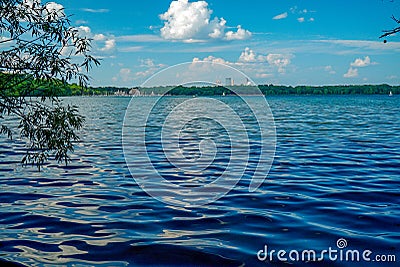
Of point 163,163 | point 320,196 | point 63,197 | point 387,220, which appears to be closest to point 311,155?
point 163,163

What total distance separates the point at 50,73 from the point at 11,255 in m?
4.34

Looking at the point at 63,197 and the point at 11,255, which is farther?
the point at 63,197

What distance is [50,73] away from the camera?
443 inches

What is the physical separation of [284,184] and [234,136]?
19620 millimetres

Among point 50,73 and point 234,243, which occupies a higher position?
point 50,73

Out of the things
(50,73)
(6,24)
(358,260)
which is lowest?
(358,260)

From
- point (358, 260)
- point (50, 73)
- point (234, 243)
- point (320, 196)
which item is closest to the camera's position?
point (358, 260)

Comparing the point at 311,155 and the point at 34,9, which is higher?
the point at 34,9

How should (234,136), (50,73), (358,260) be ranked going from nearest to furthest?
(358,260)
(50,73)
(234,136)

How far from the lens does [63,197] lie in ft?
49.1

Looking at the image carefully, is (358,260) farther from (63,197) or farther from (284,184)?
(63,197)

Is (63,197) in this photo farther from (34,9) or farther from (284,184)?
(284,184)

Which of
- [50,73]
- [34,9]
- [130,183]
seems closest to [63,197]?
[130,183]

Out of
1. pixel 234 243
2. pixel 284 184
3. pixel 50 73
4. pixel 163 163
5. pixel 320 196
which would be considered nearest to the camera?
pixel 234 243
